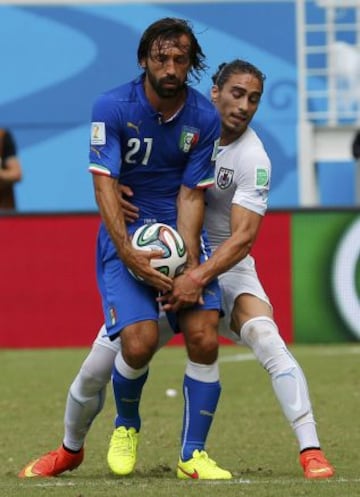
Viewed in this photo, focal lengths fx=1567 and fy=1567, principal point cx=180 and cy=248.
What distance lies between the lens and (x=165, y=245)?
7.65m

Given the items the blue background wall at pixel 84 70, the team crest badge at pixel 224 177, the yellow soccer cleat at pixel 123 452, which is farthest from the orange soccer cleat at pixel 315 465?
the blue background wall at pixel 84 70

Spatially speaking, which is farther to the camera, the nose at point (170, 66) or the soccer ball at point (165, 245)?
the soccer ball at point (165, 245)

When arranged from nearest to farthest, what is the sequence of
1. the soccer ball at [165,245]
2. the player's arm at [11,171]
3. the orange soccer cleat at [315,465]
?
1. the orange soccer cleat at [315,465]
2. the soccer ball at [165,245]
3. the player's arm at [11,171]

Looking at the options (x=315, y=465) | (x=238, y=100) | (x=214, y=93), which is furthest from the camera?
(x=214, y=93)

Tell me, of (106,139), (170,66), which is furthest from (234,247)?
(170,66)

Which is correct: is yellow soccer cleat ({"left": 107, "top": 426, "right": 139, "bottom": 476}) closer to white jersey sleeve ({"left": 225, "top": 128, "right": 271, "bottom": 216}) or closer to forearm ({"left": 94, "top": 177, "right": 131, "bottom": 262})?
forearm ({"left": 94, "top": 177, "right": 131, "bottom": 262})

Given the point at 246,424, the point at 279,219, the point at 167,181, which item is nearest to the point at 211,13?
the point at 279,219

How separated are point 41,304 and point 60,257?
510 mm

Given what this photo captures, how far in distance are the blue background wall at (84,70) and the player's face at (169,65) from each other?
15.9 m

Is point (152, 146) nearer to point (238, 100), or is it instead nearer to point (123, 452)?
point (238, 100)

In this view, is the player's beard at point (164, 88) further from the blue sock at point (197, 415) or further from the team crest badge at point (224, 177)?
the blue sock at point (197, 415)

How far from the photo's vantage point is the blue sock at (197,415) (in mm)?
7762

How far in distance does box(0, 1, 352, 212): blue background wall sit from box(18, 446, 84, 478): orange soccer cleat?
15628mm

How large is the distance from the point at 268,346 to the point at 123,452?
898mm
